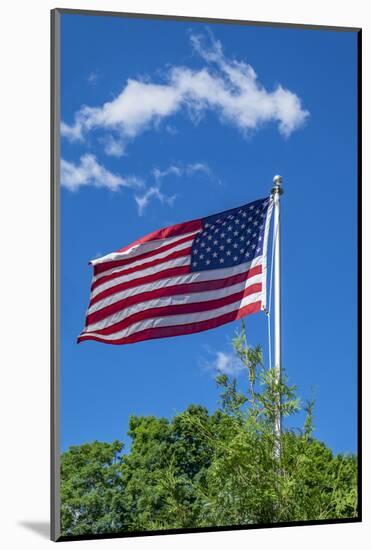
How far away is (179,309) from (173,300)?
8 centimetres

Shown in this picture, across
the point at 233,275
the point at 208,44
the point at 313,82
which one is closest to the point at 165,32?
the point at 208,44

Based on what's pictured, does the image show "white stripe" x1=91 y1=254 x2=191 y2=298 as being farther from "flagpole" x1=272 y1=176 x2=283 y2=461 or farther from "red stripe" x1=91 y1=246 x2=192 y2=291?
"flagpole" x1=272 y1=176 x2=283 y2=461

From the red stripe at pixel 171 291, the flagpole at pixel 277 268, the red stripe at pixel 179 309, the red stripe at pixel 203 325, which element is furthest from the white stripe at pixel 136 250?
the flagpole at pixel 277 268

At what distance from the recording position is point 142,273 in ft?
31.9

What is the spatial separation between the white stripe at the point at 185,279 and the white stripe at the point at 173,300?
82 mm

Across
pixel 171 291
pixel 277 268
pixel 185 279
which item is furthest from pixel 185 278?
pixel 277 268

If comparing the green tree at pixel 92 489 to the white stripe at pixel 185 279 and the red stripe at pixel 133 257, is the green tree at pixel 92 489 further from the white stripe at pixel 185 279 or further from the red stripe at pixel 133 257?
the red stripe at pixel 133 257

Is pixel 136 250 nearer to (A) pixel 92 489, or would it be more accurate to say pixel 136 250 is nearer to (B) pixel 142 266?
(B) pixel 142 266

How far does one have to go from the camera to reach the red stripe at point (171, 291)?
31.2ft

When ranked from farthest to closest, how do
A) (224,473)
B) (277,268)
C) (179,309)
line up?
(277,268) < (179,309) < (224,473)

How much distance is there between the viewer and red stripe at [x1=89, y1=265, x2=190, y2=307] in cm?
956

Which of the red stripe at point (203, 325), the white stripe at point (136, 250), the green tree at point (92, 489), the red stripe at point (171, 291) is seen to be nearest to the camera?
the green tree at point (92, 489)

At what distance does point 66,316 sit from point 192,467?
146 cm

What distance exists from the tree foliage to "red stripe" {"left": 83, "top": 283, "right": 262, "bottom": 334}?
269mm
